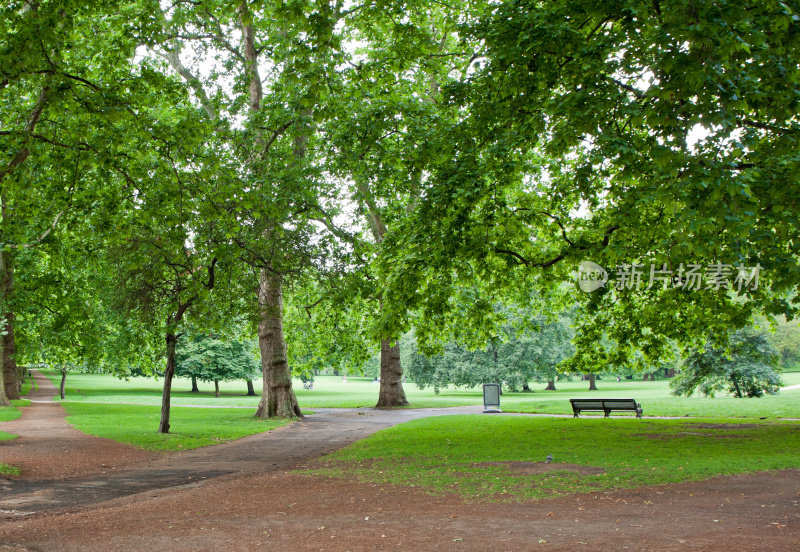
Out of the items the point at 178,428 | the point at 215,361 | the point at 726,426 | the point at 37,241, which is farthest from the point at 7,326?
the point at 726,426

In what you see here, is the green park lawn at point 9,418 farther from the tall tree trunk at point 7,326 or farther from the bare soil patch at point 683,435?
the bare soil patch at point 683,435

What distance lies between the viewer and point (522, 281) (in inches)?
685

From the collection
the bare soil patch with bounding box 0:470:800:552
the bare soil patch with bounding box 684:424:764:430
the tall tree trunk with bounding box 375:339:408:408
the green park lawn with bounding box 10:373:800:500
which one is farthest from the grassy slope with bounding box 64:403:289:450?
the bare soil patch with bounding box 684:424:764:430

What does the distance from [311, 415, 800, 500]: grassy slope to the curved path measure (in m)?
1.50

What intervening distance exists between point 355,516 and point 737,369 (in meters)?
29.7

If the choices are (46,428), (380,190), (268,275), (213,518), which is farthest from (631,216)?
(46,428)

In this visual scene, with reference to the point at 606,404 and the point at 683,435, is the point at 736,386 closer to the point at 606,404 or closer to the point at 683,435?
the point at 606,404

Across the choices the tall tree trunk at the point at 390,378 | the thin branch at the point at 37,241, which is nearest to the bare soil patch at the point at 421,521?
the thin branch at the point at 37,241

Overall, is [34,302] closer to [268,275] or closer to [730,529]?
[268,275]

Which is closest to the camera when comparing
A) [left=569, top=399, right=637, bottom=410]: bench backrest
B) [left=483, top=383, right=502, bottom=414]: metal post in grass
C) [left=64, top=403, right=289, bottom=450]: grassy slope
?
[left=64, top=403, right=289, bottom=450]: grassy slope

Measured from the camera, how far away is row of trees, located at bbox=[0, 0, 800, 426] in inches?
308

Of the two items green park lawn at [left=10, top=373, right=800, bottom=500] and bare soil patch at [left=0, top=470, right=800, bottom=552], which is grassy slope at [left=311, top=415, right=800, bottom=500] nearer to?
green park lawn at [left=10, top=373, right=800, bottom=500]

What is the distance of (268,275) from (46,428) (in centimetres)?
839

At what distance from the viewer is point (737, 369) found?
31156 millimetres
